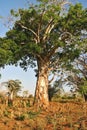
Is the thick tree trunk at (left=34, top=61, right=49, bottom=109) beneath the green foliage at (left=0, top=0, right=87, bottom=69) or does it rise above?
beneath

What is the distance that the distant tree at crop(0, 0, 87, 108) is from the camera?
75.6 feet

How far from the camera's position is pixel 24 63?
2630cm

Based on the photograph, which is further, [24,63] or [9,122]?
[24,63]

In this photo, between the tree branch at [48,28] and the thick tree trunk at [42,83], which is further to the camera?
the tree branch at [48,28]

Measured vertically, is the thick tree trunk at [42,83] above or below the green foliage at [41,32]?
below

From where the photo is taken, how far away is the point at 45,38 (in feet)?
79.7

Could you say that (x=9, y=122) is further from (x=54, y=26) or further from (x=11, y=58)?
(x=54, y=26)

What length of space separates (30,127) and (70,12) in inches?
485

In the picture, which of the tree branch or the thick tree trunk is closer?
the thick tree trunk

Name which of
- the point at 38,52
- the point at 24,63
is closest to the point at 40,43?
the point at 38,52

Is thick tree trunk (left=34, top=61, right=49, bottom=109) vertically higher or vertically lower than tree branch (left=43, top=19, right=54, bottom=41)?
lower

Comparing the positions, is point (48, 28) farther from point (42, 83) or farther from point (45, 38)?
point (42, 83)

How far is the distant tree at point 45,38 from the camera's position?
2303 cm

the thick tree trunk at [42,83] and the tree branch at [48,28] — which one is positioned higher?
the tree branch at [48,28]
